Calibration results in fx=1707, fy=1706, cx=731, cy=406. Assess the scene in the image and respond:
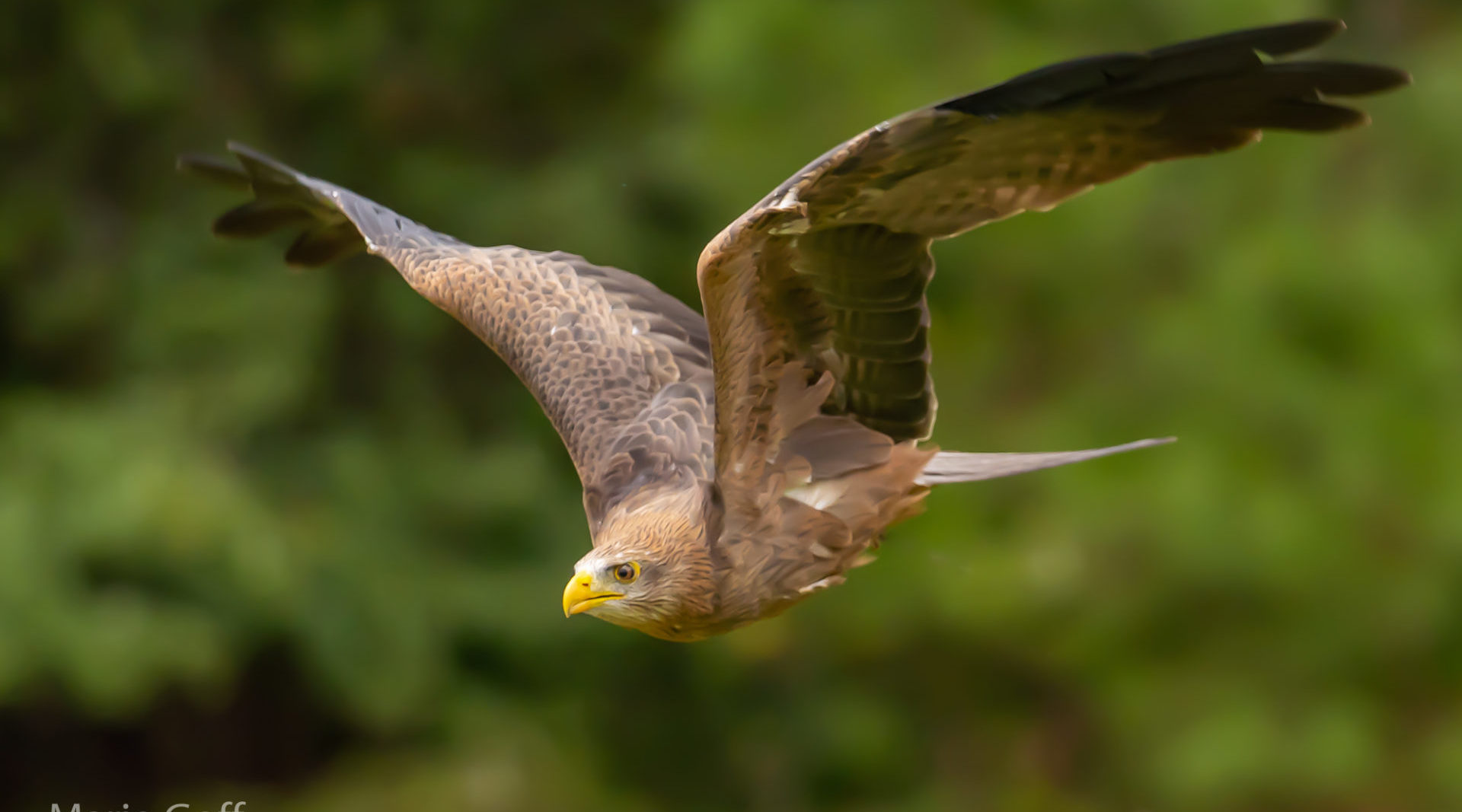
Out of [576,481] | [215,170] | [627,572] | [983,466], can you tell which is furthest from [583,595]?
[576,481]

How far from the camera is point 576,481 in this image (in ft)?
32.5

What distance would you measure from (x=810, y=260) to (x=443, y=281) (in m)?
1.53

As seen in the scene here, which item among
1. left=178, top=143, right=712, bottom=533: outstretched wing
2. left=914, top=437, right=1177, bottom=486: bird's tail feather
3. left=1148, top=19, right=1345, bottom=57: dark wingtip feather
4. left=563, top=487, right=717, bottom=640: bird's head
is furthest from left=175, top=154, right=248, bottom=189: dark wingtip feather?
left=1148, top=19, right=1345, bottom=57: dark wingtip feather

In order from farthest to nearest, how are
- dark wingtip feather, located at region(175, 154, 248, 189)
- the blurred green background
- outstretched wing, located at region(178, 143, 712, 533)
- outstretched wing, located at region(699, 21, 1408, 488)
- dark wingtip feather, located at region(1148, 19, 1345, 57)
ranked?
the blurred green background < dark wingtip feather, located at region(175, 154, 248, 189) < outstretched wing, located at region(178, 143, 712, 533) < outstretched wing, located at region(699, 21, 1408, 488) < dark wingtip feather, located at region(1148, 19, 1345, 57)

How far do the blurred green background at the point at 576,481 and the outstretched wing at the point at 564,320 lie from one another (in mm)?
2217

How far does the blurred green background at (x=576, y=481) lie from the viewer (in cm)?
Result: 651

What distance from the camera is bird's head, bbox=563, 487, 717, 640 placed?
12.1 ft

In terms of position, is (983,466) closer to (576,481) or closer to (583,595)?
(583,595)

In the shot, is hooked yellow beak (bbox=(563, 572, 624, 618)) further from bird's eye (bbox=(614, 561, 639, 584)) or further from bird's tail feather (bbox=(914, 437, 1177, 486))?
bird's tail feather (bbox=(914, 437, 1177, 486))

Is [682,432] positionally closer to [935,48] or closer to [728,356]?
[728,356]

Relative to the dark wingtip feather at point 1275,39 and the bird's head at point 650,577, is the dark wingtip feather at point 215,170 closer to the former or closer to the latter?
the bird's head at point 650,577

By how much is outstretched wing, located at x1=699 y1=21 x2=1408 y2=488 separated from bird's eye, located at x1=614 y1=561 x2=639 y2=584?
0.93 feet

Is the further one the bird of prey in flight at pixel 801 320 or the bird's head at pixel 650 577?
the bird's head at pixel 650 577

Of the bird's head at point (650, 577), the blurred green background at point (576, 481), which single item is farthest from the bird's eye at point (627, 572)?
the blurred green background at point (576, 481)
